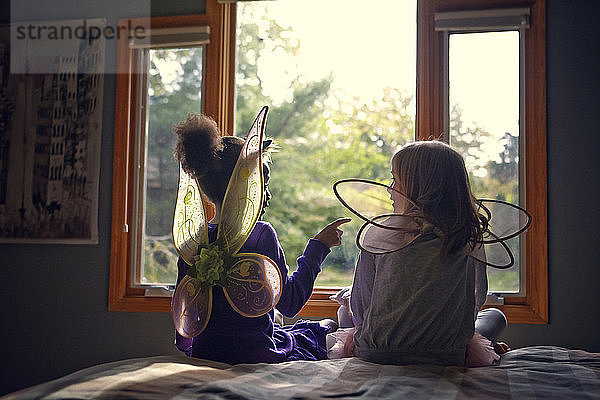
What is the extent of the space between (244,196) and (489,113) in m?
1.37

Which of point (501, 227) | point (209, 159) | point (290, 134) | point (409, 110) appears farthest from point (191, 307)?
point (290, 134)

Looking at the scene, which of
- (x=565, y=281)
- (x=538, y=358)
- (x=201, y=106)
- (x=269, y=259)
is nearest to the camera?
(x=538, y=358)

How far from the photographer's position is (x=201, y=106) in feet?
9.59

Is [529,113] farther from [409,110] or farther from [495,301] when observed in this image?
[495,301]

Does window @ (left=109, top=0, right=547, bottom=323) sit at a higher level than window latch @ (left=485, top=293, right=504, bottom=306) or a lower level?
higher

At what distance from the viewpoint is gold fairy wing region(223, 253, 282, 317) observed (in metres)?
1.81

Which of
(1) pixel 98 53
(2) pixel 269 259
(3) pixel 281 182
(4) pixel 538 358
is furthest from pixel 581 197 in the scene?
(3) pixel 281 182

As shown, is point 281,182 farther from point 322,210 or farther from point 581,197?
point 581,197

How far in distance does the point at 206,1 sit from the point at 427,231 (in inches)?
68.1

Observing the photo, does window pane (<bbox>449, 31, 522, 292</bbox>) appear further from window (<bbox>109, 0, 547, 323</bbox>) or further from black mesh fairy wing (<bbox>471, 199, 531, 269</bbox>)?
black mesh fairy wing (<bbox>471, 199, 531, 269</bbox>)

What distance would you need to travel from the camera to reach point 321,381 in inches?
54.9

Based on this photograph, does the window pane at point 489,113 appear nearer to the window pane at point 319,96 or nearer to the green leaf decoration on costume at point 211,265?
the window pane at point 319,96

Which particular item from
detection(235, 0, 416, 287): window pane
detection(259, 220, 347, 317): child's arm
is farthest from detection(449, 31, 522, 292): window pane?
detection(259, 220, 347, 317): child's arm

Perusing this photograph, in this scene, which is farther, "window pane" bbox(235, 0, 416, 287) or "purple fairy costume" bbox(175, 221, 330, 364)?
"window pane" bbox(235, 0, 416, 287)
